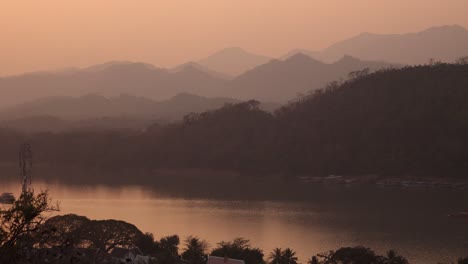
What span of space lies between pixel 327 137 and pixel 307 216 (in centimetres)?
1484

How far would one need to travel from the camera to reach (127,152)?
33625 mm

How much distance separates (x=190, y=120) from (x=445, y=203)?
18.5m

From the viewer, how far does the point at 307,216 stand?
16.9 metres

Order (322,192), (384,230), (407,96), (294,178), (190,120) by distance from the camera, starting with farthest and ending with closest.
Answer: (190,120) → (407,96) → (294,178) → (322,192) → (384,230)

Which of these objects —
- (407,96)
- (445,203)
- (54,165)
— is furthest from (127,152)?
(445,203)

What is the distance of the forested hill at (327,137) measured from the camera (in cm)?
2822

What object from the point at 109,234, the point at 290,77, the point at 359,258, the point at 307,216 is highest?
the point at 290,77

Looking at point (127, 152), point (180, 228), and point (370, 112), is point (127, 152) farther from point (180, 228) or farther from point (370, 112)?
point (180, 228)

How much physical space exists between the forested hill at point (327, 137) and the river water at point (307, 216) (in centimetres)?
496

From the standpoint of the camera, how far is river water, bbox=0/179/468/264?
1357cm

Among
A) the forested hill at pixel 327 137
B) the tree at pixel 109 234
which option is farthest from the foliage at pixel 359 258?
the forested hill at pixel 327 137

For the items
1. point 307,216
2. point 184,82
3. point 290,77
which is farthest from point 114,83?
point 307,216

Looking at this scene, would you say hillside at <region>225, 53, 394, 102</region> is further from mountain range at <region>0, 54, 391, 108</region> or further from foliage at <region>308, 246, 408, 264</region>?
foliage at <region>308, 246, 408, 264</region>

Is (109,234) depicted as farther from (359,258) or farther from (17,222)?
(17,222)
